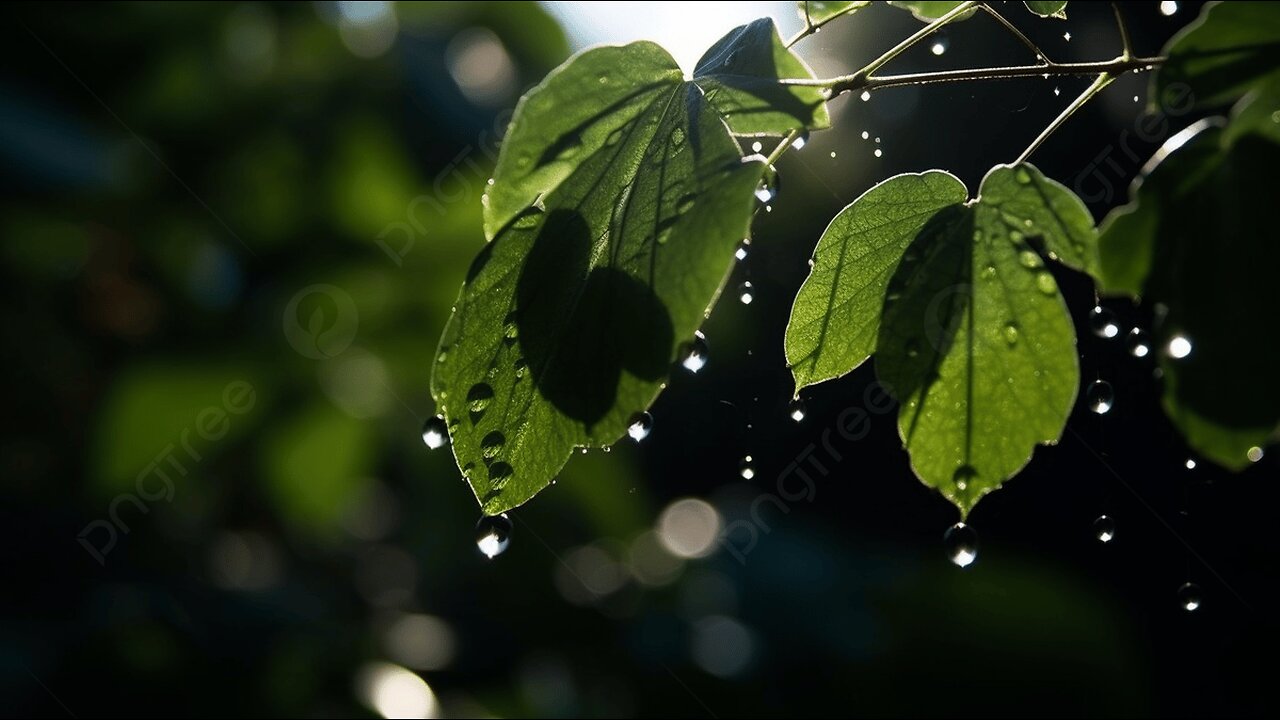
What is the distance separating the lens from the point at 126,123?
7.02ft

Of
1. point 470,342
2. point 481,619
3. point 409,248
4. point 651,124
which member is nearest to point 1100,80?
point 651,124

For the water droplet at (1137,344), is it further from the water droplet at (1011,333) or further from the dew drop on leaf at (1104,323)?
the water droplet at (1011,333)

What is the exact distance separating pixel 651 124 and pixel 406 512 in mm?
2027

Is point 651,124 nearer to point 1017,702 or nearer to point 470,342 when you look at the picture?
point 470,342

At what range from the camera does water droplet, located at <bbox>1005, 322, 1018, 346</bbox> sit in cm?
53

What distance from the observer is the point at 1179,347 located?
40 cm

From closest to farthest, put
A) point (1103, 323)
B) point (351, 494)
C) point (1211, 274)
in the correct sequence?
point (1211, 274) → point (1103, 323) → point (351, 494)

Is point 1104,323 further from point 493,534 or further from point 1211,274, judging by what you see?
point 493,534

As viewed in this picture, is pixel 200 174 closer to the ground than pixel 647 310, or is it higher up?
higher up

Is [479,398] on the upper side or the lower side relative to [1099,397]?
lower

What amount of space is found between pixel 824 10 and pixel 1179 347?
0.34 m

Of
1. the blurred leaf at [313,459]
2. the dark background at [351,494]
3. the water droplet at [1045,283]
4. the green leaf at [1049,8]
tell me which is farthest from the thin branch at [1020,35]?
the blurred leaf at [313,459]

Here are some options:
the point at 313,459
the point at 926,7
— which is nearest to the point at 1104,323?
the point at 926,7

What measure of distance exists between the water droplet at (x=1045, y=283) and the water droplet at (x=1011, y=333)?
24 millimetres
